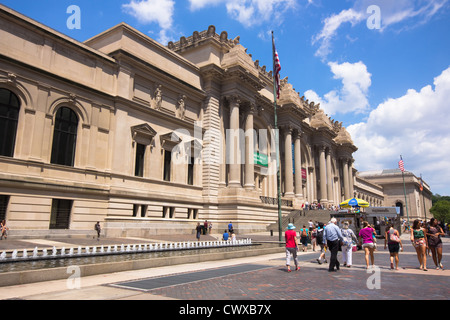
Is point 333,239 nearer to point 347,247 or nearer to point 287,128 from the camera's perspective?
point 347,247

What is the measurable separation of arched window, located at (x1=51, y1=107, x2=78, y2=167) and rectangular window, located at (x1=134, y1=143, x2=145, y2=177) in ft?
20.9

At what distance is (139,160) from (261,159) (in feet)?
68.0

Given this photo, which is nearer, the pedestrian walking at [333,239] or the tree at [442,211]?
the pedestrian walking at [333,239]

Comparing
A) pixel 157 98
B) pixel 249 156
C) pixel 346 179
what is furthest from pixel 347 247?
pixel 346 179

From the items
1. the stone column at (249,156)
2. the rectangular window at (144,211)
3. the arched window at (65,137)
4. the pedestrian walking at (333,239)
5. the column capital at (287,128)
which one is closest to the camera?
the pedestrian walking at (333,239)

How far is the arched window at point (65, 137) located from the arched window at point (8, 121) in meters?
2.88

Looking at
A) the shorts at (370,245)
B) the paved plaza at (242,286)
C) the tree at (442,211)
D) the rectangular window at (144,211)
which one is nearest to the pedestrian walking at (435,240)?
the paved plaza at (242,286)

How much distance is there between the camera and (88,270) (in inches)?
433

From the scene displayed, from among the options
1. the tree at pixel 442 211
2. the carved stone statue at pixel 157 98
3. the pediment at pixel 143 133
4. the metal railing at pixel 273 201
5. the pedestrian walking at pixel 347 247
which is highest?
the carved stone statue at pixel 157 98

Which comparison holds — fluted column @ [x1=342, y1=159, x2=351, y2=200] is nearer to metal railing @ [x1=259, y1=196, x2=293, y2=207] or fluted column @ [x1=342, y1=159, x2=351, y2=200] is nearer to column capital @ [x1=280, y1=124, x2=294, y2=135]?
column capital @ [x1=280, y1=124, x2=294, y2=135]

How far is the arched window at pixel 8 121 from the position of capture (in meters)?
23.0

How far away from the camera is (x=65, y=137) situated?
26719mm

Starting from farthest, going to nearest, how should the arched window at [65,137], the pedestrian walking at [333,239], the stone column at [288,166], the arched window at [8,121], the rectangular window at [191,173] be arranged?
the stone column at [288,166], the rectangular window at [191,173], the arched window at [65,137], the arched window at [8,121], the pedestrian walking at [333,239]

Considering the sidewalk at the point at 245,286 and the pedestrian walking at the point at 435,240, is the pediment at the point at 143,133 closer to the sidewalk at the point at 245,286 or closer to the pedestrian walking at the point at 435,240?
the sidewalk at the point at 245,286
